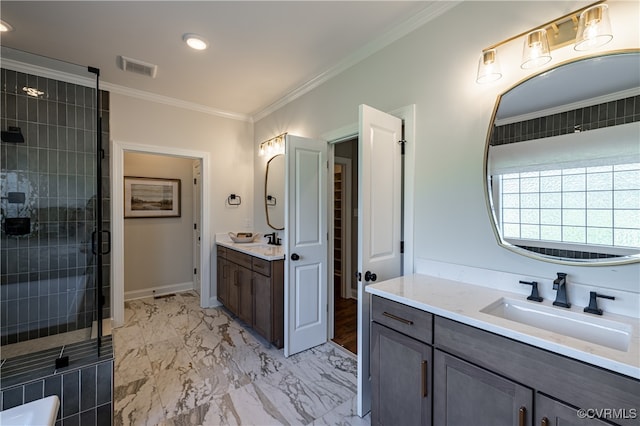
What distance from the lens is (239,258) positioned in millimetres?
3250

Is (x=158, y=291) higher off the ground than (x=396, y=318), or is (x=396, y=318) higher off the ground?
(x=396, y=318)

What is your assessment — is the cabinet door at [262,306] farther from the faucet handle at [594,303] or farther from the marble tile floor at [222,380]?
the faucet handle at [594,303]

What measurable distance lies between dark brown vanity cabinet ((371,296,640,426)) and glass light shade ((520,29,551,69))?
135 centimetres

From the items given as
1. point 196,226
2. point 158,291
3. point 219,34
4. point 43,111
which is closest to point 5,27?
point 43,111

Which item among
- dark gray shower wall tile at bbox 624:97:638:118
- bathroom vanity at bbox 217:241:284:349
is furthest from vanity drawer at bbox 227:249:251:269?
dark gray shower wall tile at bbox 624:97:638:118

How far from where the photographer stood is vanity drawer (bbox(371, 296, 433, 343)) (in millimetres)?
1366

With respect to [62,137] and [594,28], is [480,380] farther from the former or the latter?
[62,137]

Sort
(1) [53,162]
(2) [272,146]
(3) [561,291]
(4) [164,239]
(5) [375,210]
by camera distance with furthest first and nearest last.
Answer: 1. (4) [164,239]
2. (2) [272,146]
3. (1) [53,162]
4. (5) [375,210]
5. (3) [561,291]

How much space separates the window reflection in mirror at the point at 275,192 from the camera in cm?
348

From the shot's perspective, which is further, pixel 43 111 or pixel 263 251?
pixel 263 251

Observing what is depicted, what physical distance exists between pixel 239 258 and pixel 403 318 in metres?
2.25

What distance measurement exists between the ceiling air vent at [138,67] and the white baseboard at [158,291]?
3.07 metres

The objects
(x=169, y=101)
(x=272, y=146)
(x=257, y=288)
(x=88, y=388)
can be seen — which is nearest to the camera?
(x=88, y=388)

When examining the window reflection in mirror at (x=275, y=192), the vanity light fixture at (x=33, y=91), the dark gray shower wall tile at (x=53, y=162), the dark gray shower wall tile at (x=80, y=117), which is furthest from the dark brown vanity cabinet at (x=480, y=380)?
the vanity light fixture at (x=33, y=91)
